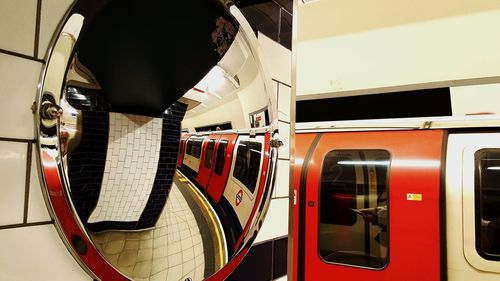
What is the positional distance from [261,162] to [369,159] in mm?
2245

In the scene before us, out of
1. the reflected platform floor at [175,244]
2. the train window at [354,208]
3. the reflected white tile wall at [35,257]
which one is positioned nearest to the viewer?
the reflected white tile wall at [35,257]

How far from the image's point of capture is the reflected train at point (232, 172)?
0.72 metres

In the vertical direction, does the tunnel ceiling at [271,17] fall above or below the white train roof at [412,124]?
above

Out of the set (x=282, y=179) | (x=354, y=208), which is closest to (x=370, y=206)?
(x=354, y=208)

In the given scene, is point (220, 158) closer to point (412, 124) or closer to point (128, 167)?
point (128, 167)

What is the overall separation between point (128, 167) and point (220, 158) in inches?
8.8

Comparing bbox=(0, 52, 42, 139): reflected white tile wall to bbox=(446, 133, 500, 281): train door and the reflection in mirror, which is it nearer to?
the reflection in mirror

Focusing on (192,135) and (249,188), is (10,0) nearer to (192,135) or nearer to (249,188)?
(192,135)

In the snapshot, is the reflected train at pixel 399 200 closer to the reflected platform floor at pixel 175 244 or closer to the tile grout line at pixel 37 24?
the reflected platform floor at pixel 175 244

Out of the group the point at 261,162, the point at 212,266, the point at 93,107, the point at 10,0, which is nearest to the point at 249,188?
the point at 261,162

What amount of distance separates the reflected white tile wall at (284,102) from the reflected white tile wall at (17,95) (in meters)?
0.67

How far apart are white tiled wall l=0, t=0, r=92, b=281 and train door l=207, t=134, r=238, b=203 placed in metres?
0.31

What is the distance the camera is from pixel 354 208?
9.71ft

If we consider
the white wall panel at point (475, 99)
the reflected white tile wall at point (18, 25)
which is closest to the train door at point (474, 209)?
the white wall panel at point (475, 99)
